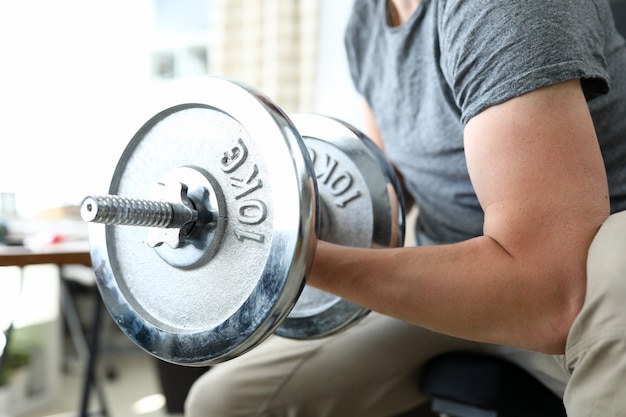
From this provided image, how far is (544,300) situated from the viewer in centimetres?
57

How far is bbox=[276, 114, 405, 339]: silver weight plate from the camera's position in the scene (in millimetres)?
807

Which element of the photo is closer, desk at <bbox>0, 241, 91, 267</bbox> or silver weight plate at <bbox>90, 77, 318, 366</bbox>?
silver weight plate at <bbox>90, 77, 318, 366</bbox>

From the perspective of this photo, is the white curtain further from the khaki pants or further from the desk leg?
the khaki pants

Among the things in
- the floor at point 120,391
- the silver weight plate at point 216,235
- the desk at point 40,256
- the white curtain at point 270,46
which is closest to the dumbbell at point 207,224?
the silver weight plate at point 216,235

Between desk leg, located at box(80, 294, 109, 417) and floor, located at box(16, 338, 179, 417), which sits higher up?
desk leg, located at box(80, 294, 109, 417)

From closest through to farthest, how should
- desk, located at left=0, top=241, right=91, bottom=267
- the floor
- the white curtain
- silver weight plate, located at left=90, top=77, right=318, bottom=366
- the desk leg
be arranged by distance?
silver weight plate, located at left=90, top=77, right=318, bottom=366
desk, located at left=0, top=241, right=91, bottom=267
the desk leg
the floor
the white curtain

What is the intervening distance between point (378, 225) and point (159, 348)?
12.7 inches

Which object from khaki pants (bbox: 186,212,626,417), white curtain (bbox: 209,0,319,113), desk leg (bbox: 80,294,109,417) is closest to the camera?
khaki pants (bbox: 186,212,626,417)

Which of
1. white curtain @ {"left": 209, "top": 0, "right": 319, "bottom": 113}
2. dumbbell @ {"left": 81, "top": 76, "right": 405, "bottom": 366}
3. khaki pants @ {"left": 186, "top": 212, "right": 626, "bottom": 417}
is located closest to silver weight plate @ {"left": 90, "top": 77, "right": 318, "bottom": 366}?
dumbbell @ {"left": 81, "top": 76, "right": 405, "bottom": 366}

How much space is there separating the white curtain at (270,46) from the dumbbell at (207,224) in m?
2.04

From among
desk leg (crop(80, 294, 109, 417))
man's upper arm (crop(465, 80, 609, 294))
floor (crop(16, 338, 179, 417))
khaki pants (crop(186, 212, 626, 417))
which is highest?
man's upper arm (crop(465, 80, 609, 294))

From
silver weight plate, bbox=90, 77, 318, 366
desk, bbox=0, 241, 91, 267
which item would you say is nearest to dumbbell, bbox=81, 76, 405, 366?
silver weight plate, bbox=90, 77, 318, 366

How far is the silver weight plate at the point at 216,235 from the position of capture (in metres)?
0.56

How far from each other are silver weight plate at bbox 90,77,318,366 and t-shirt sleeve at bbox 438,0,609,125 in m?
0.19
